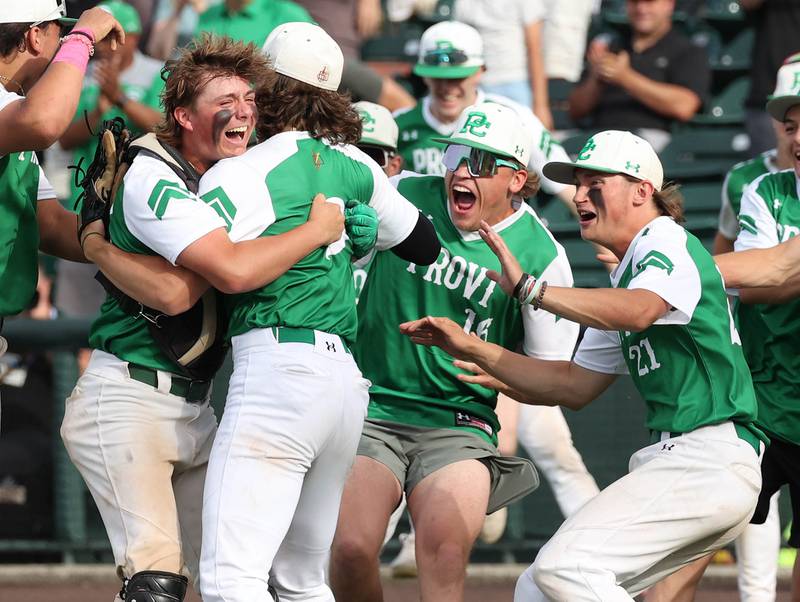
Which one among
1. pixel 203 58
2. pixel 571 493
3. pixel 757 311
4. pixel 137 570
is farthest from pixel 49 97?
pixel 571 493

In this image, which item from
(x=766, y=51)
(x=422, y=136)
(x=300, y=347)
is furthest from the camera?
(x=766, y=51)

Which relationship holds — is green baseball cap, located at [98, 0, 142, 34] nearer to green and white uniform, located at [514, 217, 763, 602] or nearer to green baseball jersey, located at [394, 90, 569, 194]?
green baseball jersey, located at [394, 90, 569, 194]

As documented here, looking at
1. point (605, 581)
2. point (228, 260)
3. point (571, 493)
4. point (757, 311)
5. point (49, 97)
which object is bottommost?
point (571, 493)

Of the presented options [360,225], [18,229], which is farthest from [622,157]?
[18,229]

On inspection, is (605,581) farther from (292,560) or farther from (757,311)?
(757,311)

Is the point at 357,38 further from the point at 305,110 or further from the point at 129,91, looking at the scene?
the point at 305,110

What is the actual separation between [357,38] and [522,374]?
5.12m

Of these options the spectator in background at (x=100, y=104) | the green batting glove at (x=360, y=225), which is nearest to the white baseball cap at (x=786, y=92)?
the green batting glove at (x=360, y=225)

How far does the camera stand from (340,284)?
4375 millimetres

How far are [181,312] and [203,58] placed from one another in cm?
84

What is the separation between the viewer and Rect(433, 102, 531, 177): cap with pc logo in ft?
17.3

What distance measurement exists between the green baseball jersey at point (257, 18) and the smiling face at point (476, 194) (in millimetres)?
3357

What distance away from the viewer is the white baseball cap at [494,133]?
17.3ft

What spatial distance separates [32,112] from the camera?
14.1 feet
